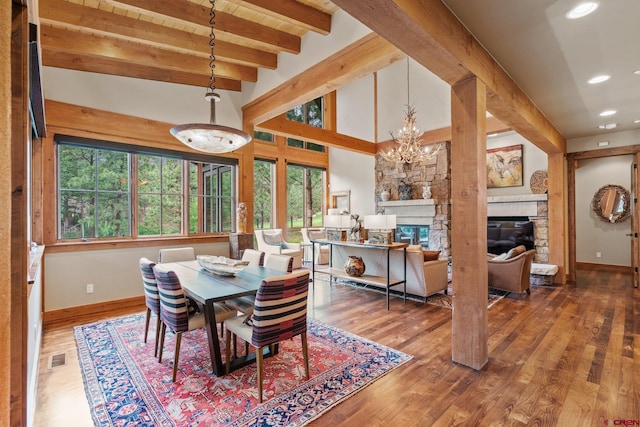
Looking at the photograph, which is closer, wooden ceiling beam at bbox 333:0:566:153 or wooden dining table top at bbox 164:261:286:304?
wooden ceiling beam at bbox 333:0:566:153

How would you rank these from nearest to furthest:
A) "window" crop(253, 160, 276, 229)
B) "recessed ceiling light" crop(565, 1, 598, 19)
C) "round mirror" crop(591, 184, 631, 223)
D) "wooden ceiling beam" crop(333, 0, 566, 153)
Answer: "wooden ceiling beam" crop(333, 0, 566, 153), "recessed ceiling light" crop(565, 1, 598, 19), "round mirror" crop(591, 184, 631, 223), "window" crop(253, 160, 276, 229)

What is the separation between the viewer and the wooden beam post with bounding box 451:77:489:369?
2611 millimetres

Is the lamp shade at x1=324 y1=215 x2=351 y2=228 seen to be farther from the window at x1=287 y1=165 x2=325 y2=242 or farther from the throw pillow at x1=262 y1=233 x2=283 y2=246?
the window at x1=287 y1=165 x2=325 y2=242

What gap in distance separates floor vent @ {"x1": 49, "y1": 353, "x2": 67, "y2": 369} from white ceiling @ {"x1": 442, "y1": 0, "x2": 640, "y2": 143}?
13.8 feet

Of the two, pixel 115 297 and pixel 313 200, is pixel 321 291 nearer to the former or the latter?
pixel 115 297

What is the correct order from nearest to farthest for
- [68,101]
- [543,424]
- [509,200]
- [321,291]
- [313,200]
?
[543,424] → [68,101] → [321,291] → [509,200] → [313,200]

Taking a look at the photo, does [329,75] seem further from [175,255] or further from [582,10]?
[175,255]

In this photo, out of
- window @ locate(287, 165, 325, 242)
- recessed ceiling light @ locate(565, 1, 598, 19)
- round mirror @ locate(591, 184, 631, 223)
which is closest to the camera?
recessed ceiling light @ locate(565, 1, 598, 19)

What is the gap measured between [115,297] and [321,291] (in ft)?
9.78

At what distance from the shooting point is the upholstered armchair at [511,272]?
4609 mm

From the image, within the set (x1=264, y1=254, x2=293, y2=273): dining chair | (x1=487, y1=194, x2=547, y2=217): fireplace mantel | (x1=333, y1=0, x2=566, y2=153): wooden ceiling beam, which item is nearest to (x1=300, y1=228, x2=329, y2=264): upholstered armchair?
(x1=487, y1=194, x2=547, y2=217): fireplace mantel

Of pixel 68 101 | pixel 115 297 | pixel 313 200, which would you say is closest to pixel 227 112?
pixel 68 101

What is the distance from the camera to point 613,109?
4250 millimetres

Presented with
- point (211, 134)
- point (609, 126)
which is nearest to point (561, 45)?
point (211, 134)
